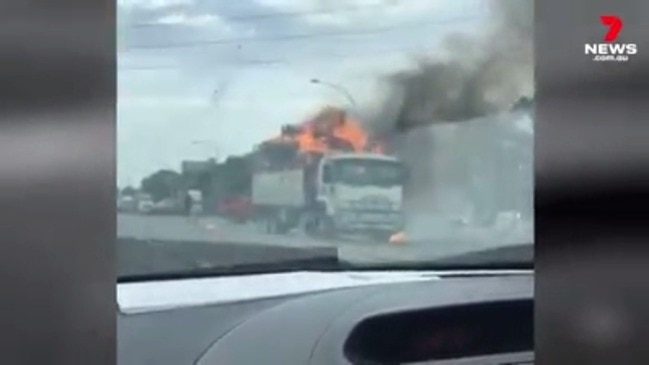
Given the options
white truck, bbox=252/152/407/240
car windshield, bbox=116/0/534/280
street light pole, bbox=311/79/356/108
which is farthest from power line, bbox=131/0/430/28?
white truck, bbox=252/152/407/240

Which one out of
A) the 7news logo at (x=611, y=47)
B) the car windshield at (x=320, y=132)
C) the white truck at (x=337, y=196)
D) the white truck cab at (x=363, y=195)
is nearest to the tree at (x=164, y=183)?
the car windshield at (x=320, y=132)

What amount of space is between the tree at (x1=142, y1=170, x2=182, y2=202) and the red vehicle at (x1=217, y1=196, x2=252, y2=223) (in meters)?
0.08

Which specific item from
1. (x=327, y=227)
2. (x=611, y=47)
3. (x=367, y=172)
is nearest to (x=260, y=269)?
(x=327, y=227)

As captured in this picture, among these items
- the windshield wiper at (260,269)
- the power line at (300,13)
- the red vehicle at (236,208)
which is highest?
the power line at (300,13)

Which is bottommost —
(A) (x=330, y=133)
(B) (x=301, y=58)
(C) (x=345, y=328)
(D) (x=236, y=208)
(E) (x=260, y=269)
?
(C) (x=345, y=328)

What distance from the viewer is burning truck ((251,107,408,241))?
6.42 ft

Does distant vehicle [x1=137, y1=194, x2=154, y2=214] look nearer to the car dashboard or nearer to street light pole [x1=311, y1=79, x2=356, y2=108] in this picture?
the car dashboard

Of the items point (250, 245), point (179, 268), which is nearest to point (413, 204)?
point (250, 245)

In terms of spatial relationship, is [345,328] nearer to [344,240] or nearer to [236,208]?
[344,240]

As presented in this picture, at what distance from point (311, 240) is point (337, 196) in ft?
0.29

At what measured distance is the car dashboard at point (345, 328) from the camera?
196 cm

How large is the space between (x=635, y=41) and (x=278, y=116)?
669 millimetres

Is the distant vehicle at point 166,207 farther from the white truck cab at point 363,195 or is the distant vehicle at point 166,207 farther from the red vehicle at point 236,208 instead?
the white truck cab at point 363,195

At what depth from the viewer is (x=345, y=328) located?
1.96 m
